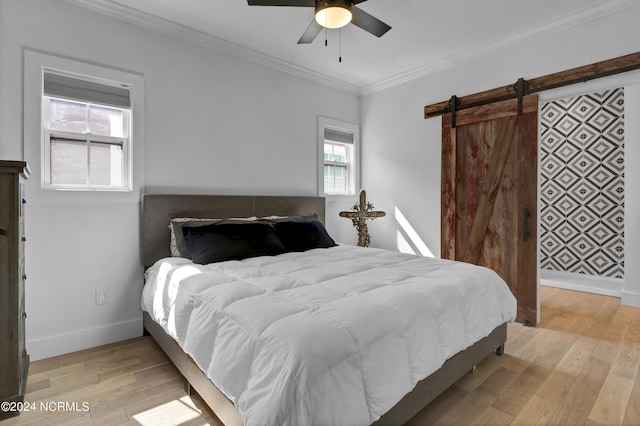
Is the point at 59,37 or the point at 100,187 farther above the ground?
the point at 59,37

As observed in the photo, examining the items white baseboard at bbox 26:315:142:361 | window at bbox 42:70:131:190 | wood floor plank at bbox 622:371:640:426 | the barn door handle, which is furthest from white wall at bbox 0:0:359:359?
wood floor plank at bbox 622:371:640:426

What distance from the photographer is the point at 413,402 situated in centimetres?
164

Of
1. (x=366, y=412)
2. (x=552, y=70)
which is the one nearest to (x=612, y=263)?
(x=552, y=70)

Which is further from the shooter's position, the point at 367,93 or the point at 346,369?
the point at 367,93

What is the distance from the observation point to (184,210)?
305 cm

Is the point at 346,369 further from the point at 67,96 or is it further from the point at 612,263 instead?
the point at 612,263

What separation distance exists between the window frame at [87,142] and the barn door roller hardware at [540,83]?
326 centimetres

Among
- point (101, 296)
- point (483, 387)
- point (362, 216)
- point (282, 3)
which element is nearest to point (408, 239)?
point (362, 216)

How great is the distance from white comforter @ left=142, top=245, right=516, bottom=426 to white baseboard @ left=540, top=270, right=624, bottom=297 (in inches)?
108

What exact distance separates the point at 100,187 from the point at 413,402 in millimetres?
2819

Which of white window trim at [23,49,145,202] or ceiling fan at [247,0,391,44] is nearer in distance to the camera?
ceiling fan at [247,0,391,44]

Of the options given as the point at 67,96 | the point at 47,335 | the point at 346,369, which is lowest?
the point at 47,335

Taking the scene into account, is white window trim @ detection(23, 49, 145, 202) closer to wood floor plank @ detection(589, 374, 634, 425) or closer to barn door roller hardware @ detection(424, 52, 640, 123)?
barn door roller hardware @ detection(424, 52, 640, 123)

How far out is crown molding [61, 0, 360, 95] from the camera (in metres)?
2.68
